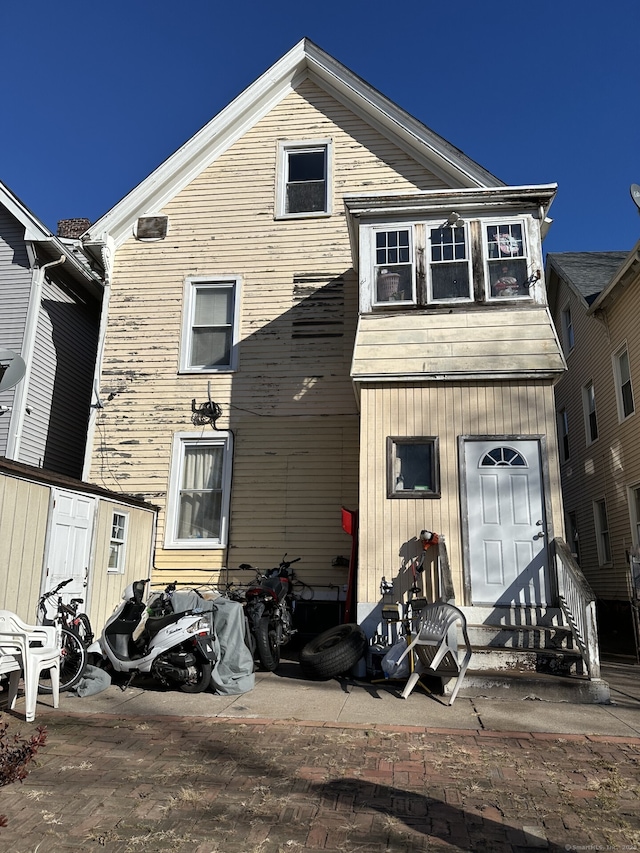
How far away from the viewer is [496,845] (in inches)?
126

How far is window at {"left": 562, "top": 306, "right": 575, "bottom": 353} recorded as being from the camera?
17625 mm

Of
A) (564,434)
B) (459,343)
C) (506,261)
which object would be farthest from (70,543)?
(564,434)

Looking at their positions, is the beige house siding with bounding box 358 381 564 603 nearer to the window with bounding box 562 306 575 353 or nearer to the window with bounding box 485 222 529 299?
the window with bounding box 485 222 529 299

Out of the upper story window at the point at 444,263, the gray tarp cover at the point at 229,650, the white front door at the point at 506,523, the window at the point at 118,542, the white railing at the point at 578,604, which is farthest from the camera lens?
the upper story window at the point at 444,263

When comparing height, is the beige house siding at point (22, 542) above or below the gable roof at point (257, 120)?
below

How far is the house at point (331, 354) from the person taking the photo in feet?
27.6

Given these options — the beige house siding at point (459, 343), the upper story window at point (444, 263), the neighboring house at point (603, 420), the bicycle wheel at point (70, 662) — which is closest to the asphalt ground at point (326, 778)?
the bicycle wheel at point (70, 662)

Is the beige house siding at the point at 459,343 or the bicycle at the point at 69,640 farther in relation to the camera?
the beige house siding at the point at 459,343

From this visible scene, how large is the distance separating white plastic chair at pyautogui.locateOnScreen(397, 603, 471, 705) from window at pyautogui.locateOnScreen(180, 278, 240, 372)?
6.34 meters

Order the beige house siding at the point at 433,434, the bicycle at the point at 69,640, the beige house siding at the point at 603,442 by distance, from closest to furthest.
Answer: the bicycle at the point at 69,640, the beige house siding at the point at 433,434, the beige house siding at the point at 603,442

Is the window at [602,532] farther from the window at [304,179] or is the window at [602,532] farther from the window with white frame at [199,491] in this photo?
the window at [304,179]

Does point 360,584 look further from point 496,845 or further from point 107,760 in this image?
point 496,845

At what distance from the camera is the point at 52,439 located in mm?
11750

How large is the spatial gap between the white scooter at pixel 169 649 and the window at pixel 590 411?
1195 cm
